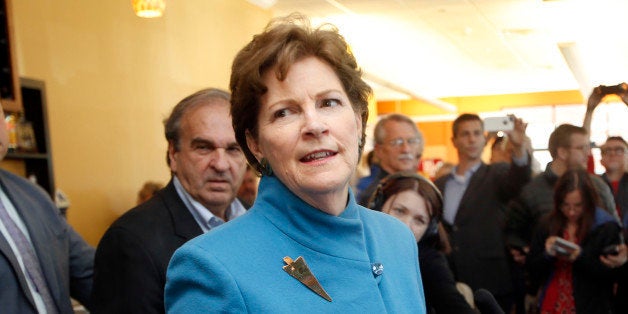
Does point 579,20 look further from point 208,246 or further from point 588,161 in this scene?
point 208,246

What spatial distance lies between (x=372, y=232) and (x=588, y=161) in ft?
5.30

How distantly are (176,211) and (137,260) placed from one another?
0.23 metres

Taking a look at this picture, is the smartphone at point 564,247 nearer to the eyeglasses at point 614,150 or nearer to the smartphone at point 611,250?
the smartphone at point 611,250

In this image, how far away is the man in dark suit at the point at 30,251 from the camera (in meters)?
2.02

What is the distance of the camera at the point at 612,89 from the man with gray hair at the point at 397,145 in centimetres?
138

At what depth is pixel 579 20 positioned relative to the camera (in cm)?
450

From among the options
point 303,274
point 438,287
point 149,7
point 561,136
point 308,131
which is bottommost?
point 438,287

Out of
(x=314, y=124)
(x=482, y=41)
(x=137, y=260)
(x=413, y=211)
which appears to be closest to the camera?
(x=314, y=124)

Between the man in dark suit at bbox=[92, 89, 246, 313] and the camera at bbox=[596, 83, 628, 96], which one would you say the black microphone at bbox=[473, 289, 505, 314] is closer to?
the man in dark suit at bbox=[92, 89, 246, 313]

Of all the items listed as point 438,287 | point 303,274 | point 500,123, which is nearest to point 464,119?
point 500,123

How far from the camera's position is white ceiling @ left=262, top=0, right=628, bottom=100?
3.80 meters

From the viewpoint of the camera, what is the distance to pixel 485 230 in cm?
355

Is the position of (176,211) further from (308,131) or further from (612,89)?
(612,89)

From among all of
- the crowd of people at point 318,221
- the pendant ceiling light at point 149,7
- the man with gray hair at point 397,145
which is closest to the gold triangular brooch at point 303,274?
the crowd of people at point 318,221
